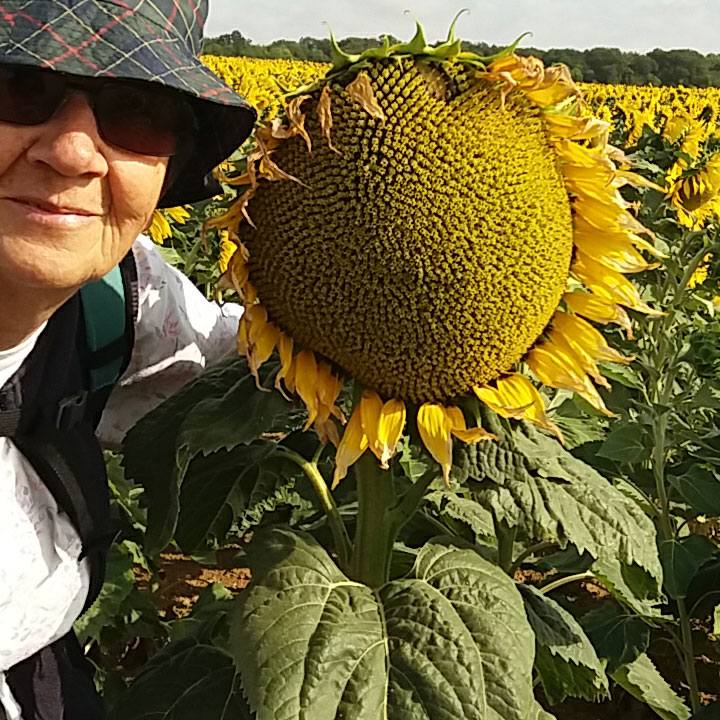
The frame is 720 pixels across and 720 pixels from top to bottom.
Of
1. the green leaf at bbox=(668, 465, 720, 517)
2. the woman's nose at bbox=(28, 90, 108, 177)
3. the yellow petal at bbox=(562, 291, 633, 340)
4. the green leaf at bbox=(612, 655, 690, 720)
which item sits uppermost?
the woman's nose at bbox=(28, 90, 108, 177)

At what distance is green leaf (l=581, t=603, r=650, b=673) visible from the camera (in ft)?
8.46

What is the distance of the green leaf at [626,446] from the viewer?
2.64 m

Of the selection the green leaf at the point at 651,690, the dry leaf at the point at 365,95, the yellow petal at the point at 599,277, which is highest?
the dry leaf at the point at 365,95

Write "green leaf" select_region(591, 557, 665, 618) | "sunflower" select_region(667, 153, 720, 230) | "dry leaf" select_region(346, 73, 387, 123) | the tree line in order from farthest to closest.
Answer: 1. the tree line
2. "sunflower" select_region(667, 153, 720, 230)
3. "green leaf" select_region(591, 557, 665, 618)
4. "dry leaf" select_region(346, 73, 387, 123)

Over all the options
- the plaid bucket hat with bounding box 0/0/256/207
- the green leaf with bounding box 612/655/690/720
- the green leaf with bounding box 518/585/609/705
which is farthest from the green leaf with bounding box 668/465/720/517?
the plaid bucket hat with bounding box 0/0/256/207

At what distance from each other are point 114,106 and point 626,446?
1.84m

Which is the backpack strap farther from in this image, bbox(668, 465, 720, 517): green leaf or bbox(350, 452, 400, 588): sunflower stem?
bbox(668, 465, 720, 517): green leaf

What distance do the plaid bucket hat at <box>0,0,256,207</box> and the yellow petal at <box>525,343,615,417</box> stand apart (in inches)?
20.8

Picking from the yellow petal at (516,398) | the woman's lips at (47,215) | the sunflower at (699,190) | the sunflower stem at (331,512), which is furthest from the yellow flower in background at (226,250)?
the sunflower at (699,190)

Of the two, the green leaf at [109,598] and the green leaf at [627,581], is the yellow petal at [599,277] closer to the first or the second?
the green leaf at [627,581]

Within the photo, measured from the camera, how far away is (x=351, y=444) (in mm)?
A: 1439

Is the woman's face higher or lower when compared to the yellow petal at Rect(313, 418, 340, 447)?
higher

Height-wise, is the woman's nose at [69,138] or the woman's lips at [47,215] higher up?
the woman's nose at [69,138]

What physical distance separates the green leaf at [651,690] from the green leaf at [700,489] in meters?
0.44
